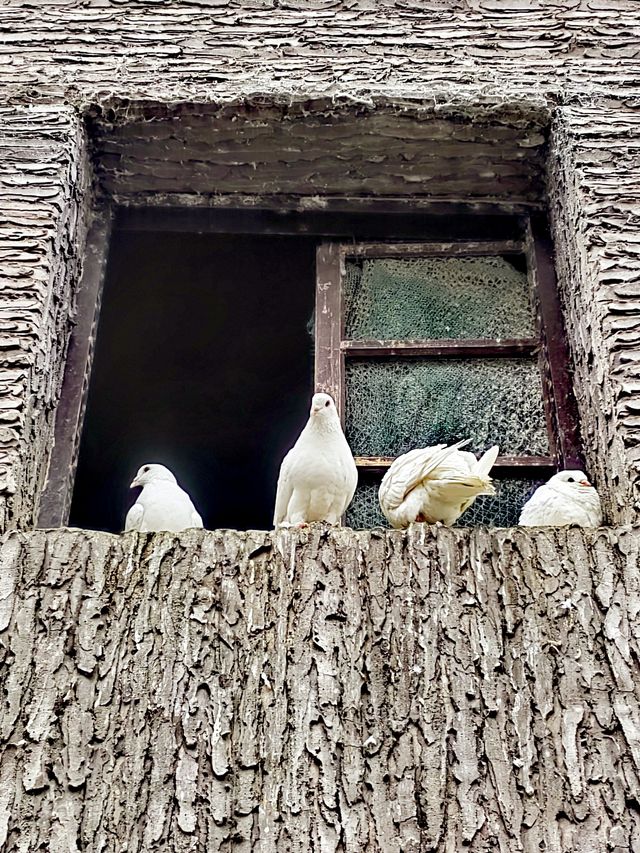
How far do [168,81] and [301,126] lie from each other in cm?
54

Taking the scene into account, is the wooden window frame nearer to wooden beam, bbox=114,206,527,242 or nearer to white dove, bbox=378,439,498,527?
wooden beam, bbox=114,206,527,242

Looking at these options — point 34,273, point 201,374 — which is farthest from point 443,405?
point 201,374

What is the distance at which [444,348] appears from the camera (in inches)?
157

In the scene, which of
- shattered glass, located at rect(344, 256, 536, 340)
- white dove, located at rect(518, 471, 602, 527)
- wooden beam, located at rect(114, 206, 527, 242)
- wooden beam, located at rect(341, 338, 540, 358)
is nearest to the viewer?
white dove, located at rect(518, 471, 602, 527)

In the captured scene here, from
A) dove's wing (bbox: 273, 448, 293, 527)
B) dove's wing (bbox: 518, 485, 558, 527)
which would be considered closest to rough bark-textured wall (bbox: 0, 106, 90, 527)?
dove's wing (bbox: 273, 448, 293, 527)

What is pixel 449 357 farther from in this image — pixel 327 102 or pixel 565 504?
pixel 327 102

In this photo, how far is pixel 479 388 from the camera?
3.91 meters

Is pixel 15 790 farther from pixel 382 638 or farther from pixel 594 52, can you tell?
pixel 594 52

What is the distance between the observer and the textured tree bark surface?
2.42 meters

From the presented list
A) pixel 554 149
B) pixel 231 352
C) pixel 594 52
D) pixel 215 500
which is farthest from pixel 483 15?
Result: pixel 215 500

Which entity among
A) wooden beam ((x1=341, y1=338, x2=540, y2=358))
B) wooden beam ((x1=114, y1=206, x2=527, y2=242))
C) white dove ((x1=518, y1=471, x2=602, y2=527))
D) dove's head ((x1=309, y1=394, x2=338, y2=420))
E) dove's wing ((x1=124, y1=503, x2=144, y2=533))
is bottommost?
white dove ((x1=518, y1=471, x2=602, y2=527))

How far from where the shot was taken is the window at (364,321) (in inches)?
148

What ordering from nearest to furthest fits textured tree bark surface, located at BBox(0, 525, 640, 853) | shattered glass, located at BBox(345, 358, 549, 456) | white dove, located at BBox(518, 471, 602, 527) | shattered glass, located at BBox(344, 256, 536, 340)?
textured tree bark surface, located at BBox(0, 525, 640, 853), white dove, located at BBox(518, 471, 602, 527), shattered glass, located at BBox(345, 358, 549, 456), shattered glass, located at BBox(344, 256, 536, 340)

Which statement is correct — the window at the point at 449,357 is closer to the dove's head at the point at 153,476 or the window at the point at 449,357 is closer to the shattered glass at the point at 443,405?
the shattered glass at the point at 443,405
